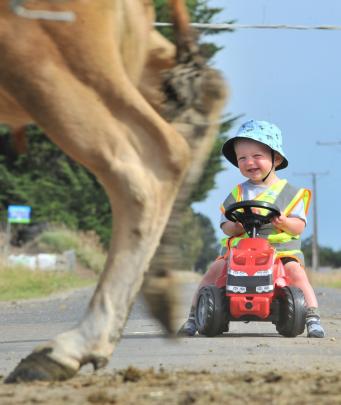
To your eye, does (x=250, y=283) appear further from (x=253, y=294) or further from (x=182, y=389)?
(x=182, y=389)

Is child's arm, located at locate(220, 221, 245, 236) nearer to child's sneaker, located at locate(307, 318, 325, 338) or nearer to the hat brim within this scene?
the hat brim

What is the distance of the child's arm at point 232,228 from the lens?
31.9 ft

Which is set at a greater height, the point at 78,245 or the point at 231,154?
the point at 78,245

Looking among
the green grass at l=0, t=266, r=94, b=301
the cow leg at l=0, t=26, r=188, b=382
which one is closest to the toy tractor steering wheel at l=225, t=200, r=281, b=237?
the cow leg at l=0, t=26, r=188, b=382

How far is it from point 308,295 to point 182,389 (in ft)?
15.0

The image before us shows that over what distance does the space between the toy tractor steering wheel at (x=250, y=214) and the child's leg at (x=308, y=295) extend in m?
0.38

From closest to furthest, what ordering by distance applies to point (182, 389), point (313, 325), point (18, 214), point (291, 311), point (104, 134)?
point (182, 389), point (104, 134), point (291, 311), point (313, 325), point (18, 214)

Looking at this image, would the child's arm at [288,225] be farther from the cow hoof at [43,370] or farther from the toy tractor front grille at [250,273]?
the cow hoof at [43,370]

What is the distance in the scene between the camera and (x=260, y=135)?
9.59 m

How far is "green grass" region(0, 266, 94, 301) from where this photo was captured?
2072cm

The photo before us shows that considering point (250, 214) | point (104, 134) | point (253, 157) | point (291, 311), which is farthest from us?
point (253, 157)

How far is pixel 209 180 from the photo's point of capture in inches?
1746

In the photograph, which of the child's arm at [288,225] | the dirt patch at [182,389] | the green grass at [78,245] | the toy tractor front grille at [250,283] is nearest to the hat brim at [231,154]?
the child's arm at [288,225]

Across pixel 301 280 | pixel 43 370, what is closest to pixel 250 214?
pixel 301 280
